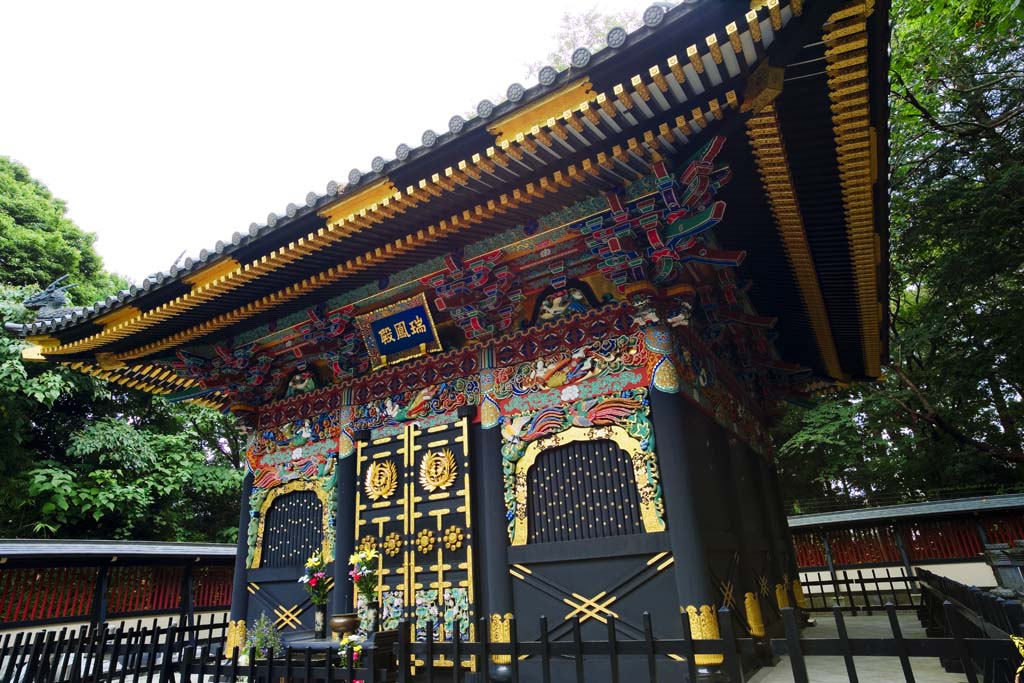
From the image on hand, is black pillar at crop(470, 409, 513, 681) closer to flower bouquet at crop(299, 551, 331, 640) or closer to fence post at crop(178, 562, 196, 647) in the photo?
flower bouquet at crop(299, 551, 331, 640)

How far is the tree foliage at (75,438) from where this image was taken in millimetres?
16312

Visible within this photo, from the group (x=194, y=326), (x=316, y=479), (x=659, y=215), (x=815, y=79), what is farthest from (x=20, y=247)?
(x=815, y=79)

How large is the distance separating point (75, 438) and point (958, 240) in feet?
81.9

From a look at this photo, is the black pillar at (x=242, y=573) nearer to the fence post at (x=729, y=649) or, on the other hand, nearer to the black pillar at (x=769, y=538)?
the black pillar at (x=769, y=538)

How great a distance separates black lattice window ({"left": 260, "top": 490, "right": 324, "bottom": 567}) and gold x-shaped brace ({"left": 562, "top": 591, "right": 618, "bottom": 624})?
4.31m

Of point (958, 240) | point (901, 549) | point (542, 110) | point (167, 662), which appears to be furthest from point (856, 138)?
point (901, 549)

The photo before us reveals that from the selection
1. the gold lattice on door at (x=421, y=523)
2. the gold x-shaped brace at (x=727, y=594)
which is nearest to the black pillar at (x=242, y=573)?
the gold lattice on door at (x=421, y=523)

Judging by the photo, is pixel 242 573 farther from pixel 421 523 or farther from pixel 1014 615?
pixel 1014 615

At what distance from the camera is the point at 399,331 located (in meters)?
8.80

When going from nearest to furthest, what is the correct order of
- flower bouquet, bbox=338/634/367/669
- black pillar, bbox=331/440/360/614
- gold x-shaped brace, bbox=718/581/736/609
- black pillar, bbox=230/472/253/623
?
flower bouquet, bbox=338/634/367/669 → gold x-shaped brace, bbox=718/581/736/609 → black pillar, bbox=331/440/360/614 → black pillar, bbox=230/472/253/623

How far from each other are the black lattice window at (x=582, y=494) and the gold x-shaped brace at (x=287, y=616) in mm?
4189

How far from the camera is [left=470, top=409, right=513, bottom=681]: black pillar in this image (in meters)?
7.01

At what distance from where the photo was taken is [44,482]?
54.0 ft

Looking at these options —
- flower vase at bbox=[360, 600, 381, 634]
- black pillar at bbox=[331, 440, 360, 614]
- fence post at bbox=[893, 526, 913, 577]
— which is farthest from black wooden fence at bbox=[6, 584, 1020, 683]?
fence post at bbox=[893, 526, 913, 577]
